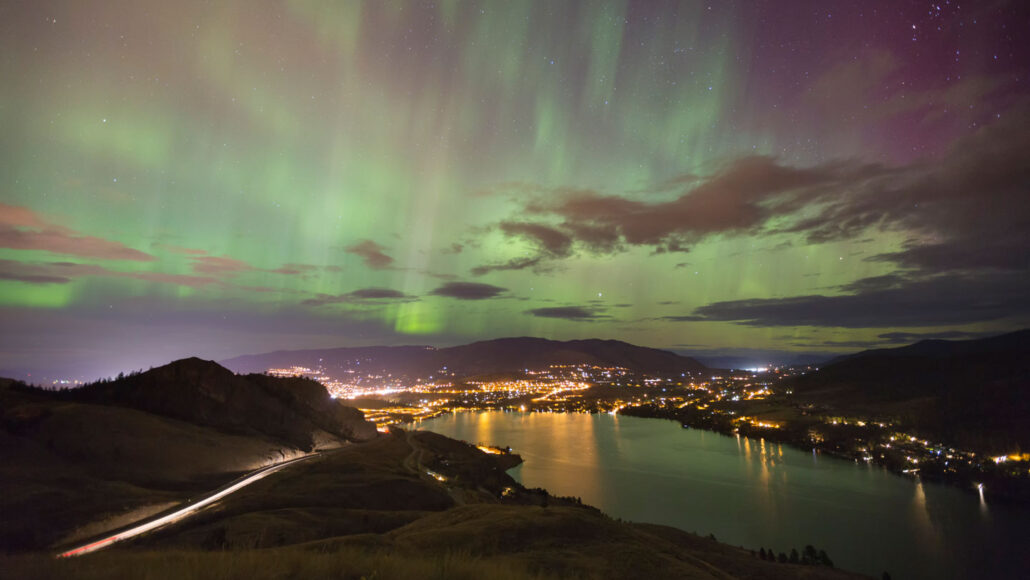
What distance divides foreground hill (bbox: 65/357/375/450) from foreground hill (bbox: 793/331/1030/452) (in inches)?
3858

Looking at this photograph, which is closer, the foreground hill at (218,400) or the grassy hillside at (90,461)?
the grassy hillside at (90,461)

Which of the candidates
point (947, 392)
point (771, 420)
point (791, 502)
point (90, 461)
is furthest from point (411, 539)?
point (947, 392)

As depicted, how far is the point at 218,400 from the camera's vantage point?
58.8 meters

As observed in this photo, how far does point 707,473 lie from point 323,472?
163ft

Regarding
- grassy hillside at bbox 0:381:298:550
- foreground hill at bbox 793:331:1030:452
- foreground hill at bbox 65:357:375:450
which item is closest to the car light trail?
grassy hillside at bbox 0:381:298:550

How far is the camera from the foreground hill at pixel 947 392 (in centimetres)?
7381

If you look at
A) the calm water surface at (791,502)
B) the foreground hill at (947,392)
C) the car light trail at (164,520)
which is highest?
the foreground hill at (947,392)

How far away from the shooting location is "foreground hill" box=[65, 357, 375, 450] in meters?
53.8

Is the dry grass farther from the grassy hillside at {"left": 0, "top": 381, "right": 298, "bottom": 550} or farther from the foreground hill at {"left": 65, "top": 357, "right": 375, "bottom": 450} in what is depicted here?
the foreground hill at {"left": 65, "top": 357, "right": 375, "bottom": 450}

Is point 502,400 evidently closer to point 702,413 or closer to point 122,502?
point 702,413

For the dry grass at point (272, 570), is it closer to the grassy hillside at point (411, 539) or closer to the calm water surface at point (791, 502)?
the grassy hillside at point (411, 539)

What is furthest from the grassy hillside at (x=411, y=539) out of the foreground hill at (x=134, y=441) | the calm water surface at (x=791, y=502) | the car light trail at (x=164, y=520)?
the calm water surface at (x=791, y=502)

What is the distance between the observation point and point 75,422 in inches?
1526

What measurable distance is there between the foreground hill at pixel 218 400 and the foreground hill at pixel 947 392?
3858 inches
